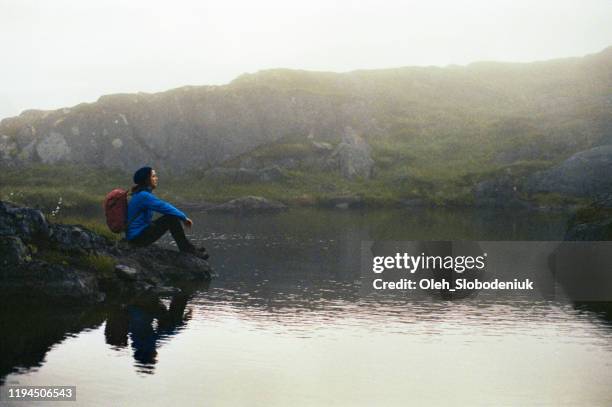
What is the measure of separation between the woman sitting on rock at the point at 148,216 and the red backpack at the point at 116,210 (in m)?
0.24

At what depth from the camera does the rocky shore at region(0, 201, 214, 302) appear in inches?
808

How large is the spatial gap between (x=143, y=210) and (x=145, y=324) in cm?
738

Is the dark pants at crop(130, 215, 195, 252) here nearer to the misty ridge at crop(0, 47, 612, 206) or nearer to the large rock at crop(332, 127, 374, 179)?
the misty ridge at crop(0, 47, 612, 206)

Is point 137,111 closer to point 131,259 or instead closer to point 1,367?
point 131,259

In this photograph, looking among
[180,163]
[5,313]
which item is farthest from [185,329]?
[180,163]

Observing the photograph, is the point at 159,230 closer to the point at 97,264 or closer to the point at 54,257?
the point at 97,264

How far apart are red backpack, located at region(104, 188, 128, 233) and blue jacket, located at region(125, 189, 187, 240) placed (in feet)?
0.74

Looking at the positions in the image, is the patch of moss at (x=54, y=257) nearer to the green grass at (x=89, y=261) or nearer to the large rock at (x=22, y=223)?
the green grass at (x=89, y=261)

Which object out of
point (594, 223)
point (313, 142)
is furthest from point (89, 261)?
point (313, 142)

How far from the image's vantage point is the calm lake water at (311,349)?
11992 mm

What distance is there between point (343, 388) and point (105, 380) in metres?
3.92

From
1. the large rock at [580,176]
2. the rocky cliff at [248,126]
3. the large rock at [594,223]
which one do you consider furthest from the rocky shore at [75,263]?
the rocky cliff at [248,126]

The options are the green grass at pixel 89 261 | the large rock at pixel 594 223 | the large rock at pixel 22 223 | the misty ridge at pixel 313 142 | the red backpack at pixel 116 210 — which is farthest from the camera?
the misty ridge at pixel 313 142

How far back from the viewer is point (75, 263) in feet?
74.0
